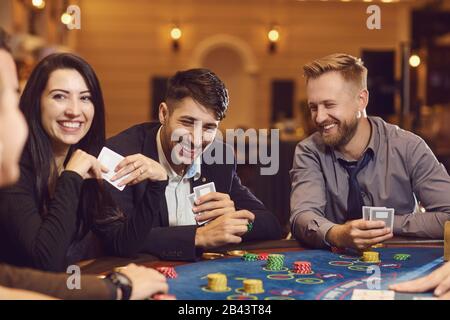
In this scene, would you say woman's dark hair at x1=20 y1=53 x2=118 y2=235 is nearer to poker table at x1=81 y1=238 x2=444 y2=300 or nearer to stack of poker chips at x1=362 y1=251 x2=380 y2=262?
poker table at x1=81 y1=238 x2=444 y2=300

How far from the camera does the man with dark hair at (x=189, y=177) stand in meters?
1.97

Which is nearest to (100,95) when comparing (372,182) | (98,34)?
(372,182)

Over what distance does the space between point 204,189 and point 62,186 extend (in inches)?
26.0

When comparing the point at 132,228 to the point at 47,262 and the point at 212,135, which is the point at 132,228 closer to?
the point at 47,262

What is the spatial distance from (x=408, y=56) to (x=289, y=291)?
347cm

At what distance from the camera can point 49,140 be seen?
188 centimetres

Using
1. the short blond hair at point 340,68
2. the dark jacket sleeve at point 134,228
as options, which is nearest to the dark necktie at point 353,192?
the short blond hair at point 340,68

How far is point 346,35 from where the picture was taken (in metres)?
9.14

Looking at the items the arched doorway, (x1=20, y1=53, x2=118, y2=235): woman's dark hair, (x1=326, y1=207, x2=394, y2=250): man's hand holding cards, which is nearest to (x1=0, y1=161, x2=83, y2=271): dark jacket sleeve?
(x1=20, y1=53, x2=118, y2=235): woman's dark hair

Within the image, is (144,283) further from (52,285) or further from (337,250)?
(337,250)

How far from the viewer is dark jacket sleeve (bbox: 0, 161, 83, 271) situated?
5.42 feet

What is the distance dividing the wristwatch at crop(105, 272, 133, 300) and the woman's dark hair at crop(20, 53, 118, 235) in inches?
16.9

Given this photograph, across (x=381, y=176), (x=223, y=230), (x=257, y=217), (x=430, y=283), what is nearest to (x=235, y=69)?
(x=381, y=176)

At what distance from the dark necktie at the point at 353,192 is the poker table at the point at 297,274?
35 cm
